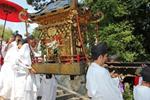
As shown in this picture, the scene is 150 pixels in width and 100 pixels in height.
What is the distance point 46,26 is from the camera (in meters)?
8.66

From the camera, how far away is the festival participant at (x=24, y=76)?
861cm

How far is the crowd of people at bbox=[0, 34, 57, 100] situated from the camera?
8.63 metres

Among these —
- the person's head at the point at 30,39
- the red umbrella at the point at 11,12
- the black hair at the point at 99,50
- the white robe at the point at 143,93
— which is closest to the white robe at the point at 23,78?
the person's head at the point at 30,39

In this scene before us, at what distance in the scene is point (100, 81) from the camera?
4680mm

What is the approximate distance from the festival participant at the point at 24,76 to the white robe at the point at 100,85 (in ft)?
13.0

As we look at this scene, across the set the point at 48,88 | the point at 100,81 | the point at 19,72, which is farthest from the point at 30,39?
the point at 100,81

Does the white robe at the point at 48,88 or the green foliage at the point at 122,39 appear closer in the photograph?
the white robe at the point at 48,88

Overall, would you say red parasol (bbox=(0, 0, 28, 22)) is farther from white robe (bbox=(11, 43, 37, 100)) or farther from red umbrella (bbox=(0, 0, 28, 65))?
white robe (bbox=(11, 43, 37, 100))

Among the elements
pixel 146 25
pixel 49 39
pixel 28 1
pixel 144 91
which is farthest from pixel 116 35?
pixel 28 1

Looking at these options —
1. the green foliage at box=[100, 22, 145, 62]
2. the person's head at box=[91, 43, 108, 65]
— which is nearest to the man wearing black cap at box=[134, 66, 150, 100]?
the person's head at box=[91, 43, 108, 65]

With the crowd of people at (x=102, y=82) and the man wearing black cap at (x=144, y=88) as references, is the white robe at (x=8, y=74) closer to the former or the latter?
the crowd of people at (x=102, y=82)

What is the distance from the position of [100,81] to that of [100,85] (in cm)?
5

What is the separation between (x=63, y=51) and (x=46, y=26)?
734mm

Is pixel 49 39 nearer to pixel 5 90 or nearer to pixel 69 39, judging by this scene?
pixel 69 39
